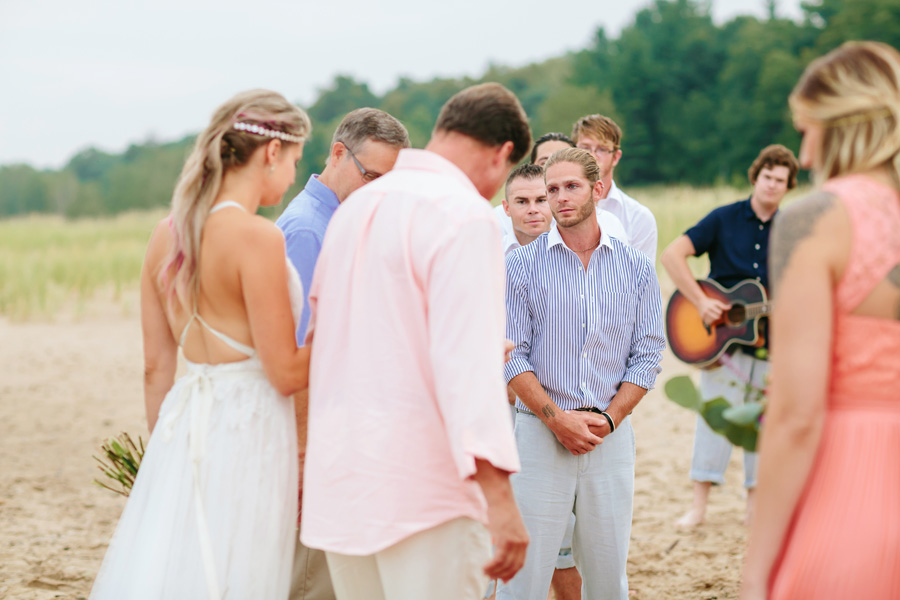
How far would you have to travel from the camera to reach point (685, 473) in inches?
276

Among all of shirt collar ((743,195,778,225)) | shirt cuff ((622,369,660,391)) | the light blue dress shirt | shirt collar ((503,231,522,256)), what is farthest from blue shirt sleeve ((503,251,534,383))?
shirt collar ((743,195,778,225))

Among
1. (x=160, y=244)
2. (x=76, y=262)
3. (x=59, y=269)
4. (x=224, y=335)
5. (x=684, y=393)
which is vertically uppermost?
(x=160, y=244)

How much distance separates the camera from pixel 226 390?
252 cm

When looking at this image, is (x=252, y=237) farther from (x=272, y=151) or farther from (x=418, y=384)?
(x=418, y=384)

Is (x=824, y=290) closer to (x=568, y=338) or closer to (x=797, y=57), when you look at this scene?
(x=568, y=338)

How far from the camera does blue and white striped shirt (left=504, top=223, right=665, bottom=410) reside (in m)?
3.51

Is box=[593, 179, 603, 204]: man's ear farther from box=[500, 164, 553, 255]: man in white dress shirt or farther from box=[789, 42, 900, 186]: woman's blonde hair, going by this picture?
box=[789, 42, 900, 186]: woman's blonde hair

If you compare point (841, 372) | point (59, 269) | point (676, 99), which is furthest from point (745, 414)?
point (676, 99)

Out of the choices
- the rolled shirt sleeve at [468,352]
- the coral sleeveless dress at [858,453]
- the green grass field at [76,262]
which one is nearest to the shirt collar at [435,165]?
the rolled shirt sleeve at [468,352]

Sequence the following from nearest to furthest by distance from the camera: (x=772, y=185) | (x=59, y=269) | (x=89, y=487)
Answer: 1. (x=772, y=185)
2. (x=89, y=487)
3. (x=59, y=269)

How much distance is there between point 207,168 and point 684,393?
58.0 inches

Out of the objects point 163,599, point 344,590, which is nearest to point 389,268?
point 344,590

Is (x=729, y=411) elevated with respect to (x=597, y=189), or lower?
lower

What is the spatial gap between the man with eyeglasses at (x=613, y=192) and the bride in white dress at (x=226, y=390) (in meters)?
2.63
